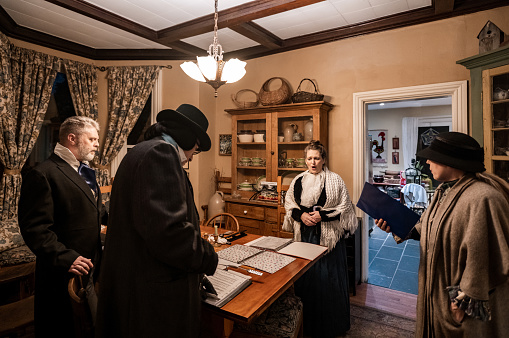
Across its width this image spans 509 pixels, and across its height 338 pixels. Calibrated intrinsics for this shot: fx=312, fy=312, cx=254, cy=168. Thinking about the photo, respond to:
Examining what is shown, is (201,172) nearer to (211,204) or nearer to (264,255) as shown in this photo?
(211,204)

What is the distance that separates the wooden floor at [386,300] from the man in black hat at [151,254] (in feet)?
7.58

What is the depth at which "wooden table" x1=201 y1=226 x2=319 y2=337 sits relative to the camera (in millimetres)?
1295

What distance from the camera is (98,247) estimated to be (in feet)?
6.24

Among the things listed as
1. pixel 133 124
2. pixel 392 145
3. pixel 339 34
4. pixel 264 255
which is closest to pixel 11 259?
pixel 133 124

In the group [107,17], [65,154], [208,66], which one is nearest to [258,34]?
[208,66]

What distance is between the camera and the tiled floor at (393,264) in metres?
3.54

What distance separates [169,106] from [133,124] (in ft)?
1.77

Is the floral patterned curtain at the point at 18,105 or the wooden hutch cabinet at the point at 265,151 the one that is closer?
the floral patterned curtain at the point at 18,105

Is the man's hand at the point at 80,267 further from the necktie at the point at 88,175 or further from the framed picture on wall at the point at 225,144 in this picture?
the framed picture on wall at the point at 225,144

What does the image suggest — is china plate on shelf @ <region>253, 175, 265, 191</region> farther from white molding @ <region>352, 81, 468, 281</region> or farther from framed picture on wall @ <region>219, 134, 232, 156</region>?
white molding @ <region>352, 81, 468, 281</region>

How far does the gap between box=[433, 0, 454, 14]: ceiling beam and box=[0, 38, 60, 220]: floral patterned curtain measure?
410 centimetres

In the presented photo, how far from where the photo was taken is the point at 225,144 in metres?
4.57

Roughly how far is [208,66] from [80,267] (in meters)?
1.58

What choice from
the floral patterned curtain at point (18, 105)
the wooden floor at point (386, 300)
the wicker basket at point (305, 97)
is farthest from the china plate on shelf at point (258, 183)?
the floral patterned curtain at point (18, 105)
